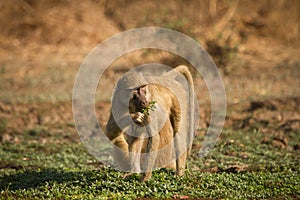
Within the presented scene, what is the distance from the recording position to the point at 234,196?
6.89 meters

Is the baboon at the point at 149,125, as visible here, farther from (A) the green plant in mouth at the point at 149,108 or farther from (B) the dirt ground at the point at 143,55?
(B) the dirt ground at the point at 143,55

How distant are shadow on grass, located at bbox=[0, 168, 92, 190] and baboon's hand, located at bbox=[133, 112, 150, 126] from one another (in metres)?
1.41

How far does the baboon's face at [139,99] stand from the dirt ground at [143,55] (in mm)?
4694

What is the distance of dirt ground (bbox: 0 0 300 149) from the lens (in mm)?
12938

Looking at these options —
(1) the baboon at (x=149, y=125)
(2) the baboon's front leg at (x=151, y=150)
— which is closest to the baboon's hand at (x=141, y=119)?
(1) the baboon at (x=149, y=125)

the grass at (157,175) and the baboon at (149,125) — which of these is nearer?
the baboon at (149,125)

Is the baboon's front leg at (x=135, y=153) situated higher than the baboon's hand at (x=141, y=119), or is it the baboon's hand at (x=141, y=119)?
the baboon's hand at (x=141, y=119)

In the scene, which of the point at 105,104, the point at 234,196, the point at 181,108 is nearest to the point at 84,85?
the point at 105,104

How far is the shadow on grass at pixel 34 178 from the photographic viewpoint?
767cm

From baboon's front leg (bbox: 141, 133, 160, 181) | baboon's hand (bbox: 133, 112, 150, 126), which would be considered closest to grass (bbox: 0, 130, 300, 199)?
baboon's front leg (bbox: 141, 133, 160, 181)

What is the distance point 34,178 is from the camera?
26.2ft

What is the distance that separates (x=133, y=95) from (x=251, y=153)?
395 cm

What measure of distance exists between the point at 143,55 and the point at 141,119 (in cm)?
1030

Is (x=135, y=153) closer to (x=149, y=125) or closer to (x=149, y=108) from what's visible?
(x=149, y=125)
